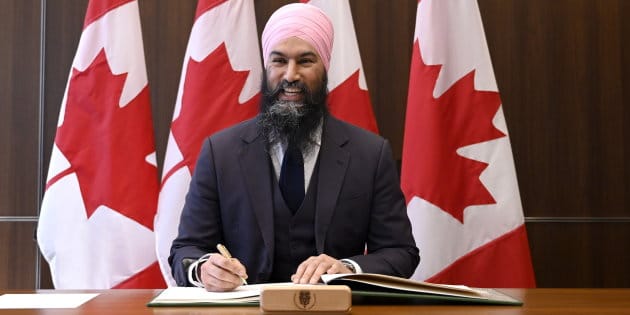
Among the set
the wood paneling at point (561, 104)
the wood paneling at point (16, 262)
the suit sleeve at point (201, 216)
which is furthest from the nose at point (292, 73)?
the wood paneling at point (16, 262)

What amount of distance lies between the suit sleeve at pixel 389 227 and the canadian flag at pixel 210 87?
1.02 metres

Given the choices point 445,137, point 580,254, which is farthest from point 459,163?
point 580,254

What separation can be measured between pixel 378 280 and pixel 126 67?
2.11 metres

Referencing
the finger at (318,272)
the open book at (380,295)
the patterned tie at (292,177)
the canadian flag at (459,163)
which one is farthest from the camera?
the canadian flag at (459,163)

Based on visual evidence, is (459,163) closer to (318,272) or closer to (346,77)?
(346,77)

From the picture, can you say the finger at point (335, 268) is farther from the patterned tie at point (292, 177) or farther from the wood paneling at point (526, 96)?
the wood paneling at point (526, 96)

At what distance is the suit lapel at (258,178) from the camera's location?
2.29 metres

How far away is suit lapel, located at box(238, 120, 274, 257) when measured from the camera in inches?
90.1

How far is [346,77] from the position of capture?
3.33 meters

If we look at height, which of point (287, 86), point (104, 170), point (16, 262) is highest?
point (287, 86)

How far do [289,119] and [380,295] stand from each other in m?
1.01

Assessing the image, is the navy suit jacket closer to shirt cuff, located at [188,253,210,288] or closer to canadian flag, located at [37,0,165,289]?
shirt cuff, located at [188,253,210,288]

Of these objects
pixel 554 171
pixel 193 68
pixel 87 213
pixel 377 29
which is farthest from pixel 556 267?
pixel 87 213

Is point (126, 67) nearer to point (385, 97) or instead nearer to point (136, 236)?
point (136, 236)
